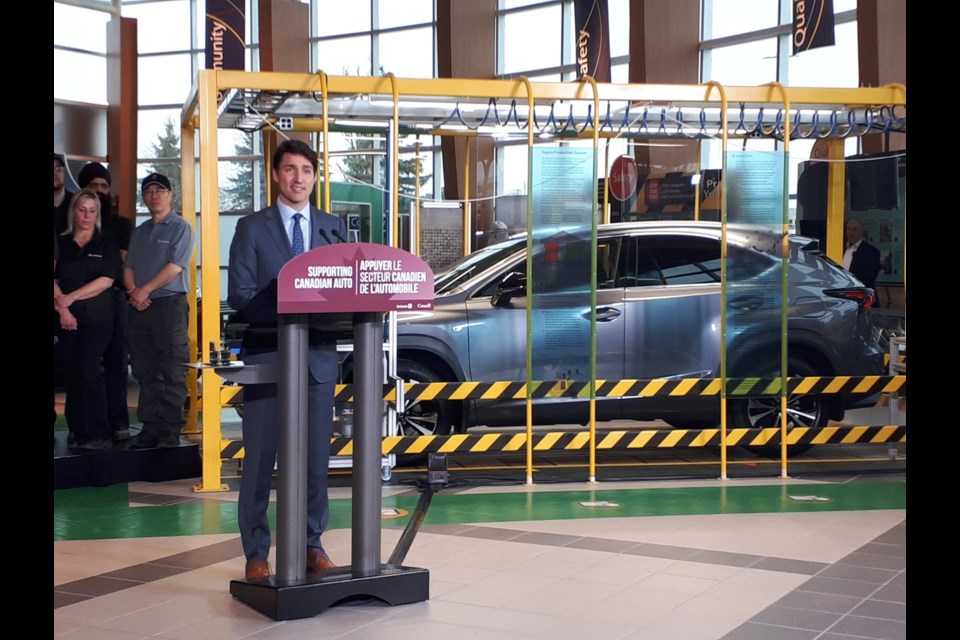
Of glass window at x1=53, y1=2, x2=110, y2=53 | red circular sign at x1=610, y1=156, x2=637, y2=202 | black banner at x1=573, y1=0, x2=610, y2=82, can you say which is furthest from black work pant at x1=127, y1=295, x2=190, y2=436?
glass window at x1=53, y1=2, x2=110, y2=53

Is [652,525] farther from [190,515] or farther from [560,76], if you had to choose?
[560,76]

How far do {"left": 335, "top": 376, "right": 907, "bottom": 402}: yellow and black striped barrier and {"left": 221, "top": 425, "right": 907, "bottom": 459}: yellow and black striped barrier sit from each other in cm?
26

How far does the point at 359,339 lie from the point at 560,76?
12696mm

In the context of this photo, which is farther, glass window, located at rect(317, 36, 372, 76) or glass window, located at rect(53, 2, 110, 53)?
glass window, located at rect(53, 2, 110, 53)

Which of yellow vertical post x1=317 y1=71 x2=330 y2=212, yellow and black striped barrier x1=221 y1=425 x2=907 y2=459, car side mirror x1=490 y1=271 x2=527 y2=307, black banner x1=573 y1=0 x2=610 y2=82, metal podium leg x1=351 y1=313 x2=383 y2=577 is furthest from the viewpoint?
black banner x1=573 y1=0 x2=610 y2=82

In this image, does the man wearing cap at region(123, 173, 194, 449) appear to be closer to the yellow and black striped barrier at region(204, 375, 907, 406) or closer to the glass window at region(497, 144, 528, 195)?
the yellow and black striped barrier at region(204, 375, 907, 406)

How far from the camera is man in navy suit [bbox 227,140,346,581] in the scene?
15.1 feet

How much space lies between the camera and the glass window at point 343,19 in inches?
742

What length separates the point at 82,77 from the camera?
20.7m

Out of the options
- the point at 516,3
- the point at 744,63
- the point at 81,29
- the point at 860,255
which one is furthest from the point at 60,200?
the point at 81,29

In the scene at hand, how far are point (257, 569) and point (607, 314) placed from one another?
3843 mm

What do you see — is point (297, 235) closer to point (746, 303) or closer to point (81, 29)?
point (746, 303)

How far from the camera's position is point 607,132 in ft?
28.0

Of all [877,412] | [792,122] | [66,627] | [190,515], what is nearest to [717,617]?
[66,627]
